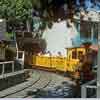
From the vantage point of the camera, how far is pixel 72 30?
1608 millimetres

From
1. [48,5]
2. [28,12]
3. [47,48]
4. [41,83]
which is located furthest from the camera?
[41,83]

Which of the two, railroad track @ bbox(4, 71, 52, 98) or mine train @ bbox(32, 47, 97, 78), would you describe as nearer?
mine train @ bbox(32, 47, 97, 78)

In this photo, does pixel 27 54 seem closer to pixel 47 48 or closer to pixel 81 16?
pixel 47 48

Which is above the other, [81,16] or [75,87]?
[81,16]

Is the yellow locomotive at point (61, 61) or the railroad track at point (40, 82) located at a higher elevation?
the yellow locomotive at point (61, 61)

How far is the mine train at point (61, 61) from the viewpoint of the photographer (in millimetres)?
1502

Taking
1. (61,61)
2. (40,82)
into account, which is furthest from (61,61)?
(40,82)

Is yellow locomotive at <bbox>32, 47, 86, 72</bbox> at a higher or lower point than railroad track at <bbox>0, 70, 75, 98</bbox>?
higher

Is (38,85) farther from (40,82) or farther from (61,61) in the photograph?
(61,61)

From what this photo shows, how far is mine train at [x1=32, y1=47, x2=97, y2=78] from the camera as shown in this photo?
1502 mm

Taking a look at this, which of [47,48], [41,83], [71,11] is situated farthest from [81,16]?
[41,83]

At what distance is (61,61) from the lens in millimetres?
1509

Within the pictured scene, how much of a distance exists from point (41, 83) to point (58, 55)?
0.38 m

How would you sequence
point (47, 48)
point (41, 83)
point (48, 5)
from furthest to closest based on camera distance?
point (41, 83) < point (47, 48) < point (48, 5)
